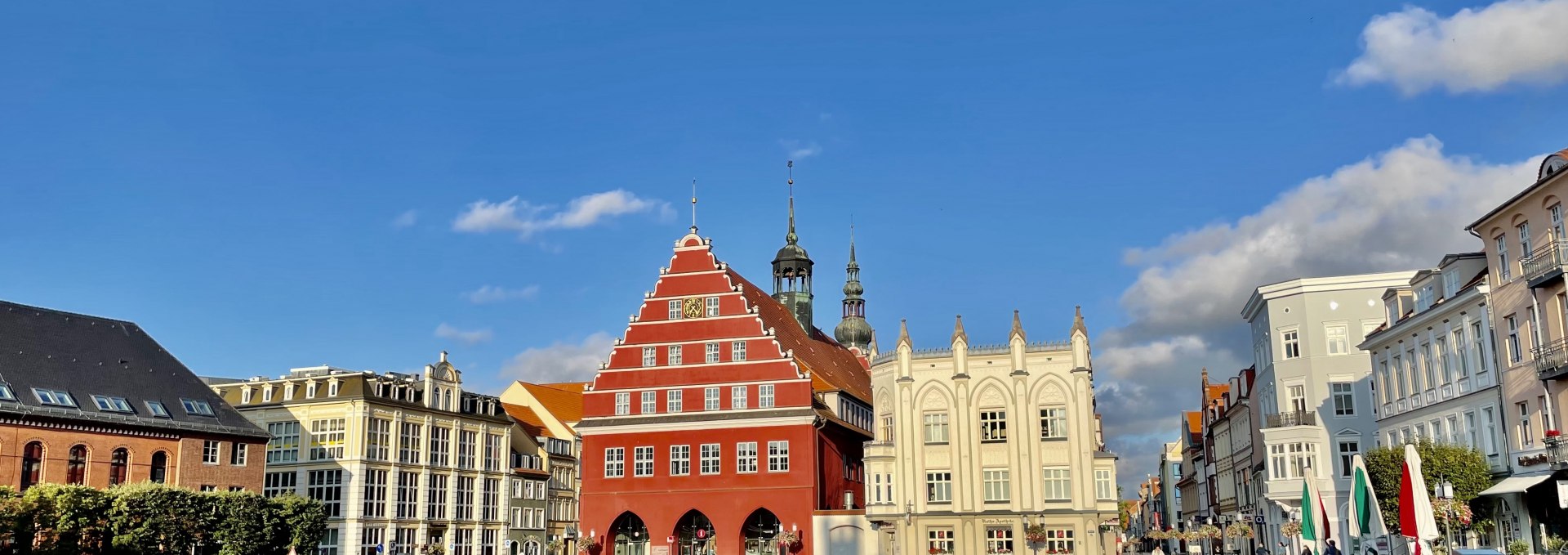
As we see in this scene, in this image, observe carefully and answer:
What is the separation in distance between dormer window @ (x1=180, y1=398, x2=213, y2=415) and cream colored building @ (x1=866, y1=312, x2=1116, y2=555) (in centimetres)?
3184

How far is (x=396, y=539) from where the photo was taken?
67.4 meters

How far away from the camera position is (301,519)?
5522 cm

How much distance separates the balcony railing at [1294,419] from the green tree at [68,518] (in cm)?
4610

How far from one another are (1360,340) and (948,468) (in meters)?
19.7

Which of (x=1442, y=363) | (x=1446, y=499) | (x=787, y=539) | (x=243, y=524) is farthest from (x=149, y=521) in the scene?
(x=1442, y=363)

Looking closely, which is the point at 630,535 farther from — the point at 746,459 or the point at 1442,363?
the point at 1442,363

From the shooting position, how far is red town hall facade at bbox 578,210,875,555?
63.4 m

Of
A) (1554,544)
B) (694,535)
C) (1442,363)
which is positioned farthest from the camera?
(694,535)

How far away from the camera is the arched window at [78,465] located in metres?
52.1

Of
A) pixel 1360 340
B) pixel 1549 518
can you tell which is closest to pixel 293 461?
pixel 1360 340

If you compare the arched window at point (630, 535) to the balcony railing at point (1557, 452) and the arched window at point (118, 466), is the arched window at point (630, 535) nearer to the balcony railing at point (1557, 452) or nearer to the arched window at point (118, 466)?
the arched window at point (118, 466)

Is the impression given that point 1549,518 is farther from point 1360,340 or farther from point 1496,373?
point 1360,340

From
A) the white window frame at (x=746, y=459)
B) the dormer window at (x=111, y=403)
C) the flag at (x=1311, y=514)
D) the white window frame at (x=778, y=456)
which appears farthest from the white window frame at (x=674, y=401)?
the flag at (x=1311, y=514)

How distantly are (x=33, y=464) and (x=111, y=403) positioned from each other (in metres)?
4.71
